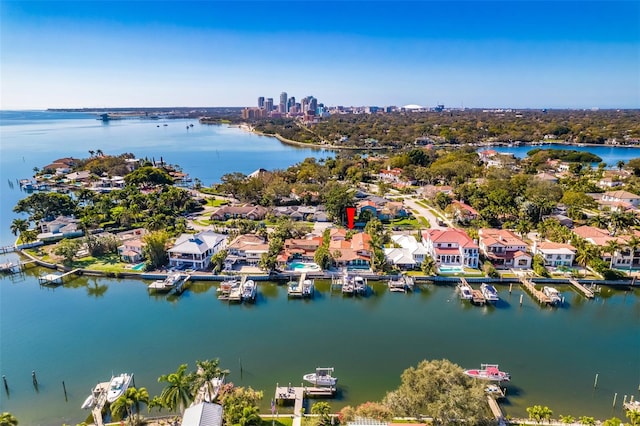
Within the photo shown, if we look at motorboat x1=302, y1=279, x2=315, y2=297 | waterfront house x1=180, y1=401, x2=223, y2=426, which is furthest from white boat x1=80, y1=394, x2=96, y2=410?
motorboat x1=302, y1=279, x2=315, y2=297

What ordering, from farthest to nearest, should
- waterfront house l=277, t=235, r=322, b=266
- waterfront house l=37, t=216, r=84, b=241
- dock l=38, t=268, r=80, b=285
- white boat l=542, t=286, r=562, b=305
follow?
waterfront house l=37, t=216, r=84, b=241 → waterfront house l=277, t=235, r=322, b=266 → dock l=38, t=268, r=80, b=285 → white boat l=542, t=286, r=562, b=305

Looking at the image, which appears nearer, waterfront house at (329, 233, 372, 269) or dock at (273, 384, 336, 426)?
dock at (273, 384, 336, 426)

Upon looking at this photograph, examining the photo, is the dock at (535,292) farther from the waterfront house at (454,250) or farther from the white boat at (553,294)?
the waterfront house at (454,250)

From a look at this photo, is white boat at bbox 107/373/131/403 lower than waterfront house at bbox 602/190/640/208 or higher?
lower

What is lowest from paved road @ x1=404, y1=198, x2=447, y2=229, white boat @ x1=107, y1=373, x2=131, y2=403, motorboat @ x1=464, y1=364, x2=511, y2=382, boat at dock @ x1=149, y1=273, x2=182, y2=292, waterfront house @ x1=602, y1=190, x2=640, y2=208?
white boat @ x1=107, y1=373, x2=131, y2=403

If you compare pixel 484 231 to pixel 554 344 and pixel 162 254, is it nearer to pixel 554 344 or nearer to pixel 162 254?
pixel 554 344

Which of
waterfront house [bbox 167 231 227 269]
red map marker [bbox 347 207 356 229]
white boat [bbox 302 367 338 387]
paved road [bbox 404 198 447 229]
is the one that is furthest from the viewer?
paved road [bbox 404 198 447 229]

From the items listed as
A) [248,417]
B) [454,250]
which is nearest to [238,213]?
[454,250]

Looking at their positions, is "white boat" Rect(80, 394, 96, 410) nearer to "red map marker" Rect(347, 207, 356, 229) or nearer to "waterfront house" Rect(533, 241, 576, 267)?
"red map marker" Rect(347, 207, 356, 229)
